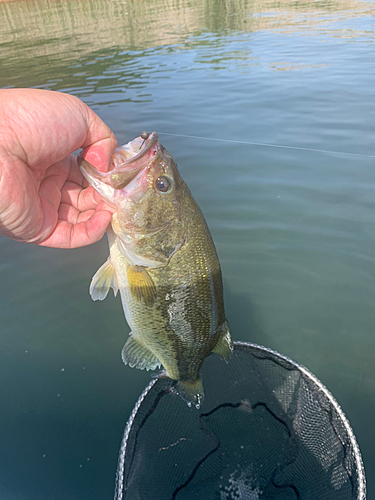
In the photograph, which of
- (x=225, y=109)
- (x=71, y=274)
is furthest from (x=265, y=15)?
(x=71, y=274)

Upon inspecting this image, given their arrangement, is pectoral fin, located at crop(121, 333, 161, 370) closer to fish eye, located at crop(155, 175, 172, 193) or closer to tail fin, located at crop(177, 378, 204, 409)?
tail fin, located at crop(177, 378, 204, 409)

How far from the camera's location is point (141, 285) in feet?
7.51

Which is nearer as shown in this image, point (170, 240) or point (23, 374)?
point (170, 240)

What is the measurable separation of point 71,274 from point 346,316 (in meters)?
3.61

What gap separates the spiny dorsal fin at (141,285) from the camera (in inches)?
89.7

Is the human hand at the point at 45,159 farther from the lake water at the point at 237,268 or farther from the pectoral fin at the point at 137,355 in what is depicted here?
the lake water at the point at 237,268

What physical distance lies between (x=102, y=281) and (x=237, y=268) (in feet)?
8.55

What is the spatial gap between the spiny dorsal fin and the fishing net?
1016mm

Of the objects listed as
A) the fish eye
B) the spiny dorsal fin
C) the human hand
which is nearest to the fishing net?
the spiny dorsal fin

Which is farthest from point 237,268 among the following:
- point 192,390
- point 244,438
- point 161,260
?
point 161,260

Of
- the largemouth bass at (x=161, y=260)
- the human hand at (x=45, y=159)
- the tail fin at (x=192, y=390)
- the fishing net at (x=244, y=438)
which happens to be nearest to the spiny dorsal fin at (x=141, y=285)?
the largemouth bass at (x=161, y=260)

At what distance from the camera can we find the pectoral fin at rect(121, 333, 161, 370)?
2.62 meters

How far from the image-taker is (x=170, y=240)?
2244mm

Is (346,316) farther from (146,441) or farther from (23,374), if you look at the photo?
(23,374)
